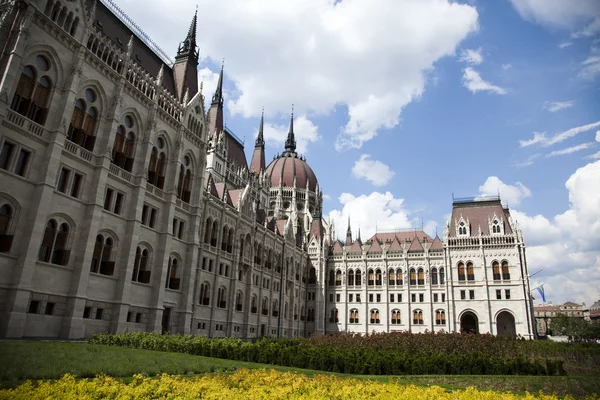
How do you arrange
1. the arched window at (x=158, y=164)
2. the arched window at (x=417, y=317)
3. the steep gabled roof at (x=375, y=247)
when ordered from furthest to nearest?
the steep gabled roof at (x=375, y=247), the arched window at (x=417, y=317), the arched window at (x=158, y=164)

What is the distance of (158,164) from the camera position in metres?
36.9

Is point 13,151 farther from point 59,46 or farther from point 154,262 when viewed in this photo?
point 154,262

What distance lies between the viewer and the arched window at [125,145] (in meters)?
32.4

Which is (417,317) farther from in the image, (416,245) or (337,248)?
(337,248)

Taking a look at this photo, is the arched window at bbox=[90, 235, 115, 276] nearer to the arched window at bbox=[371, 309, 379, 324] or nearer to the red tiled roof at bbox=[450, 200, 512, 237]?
the arched window at bbox=[371, 309, 379, 324]

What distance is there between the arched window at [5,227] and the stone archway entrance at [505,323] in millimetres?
65769

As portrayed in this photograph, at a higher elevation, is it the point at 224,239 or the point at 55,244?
the point at 224,239

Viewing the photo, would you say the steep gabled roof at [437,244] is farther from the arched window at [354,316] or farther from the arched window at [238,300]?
the arched window at [238,300]

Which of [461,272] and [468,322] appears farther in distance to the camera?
[468,322]

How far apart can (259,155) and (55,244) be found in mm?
66265

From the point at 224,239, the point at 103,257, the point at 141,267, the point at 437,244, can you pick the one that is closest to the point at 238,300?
the point at 224,239

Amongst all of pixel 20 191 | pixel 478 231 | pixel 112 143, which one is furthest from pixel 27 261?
pixel 478 231

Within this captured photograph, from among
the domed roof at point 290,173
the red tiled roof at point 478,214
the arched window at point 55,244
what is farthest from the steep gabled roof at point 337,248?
the arched window at point 55,244

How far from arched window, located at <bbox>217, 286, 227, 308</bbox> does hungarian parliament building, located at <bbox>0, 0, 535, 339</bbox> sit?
212 millimetres
